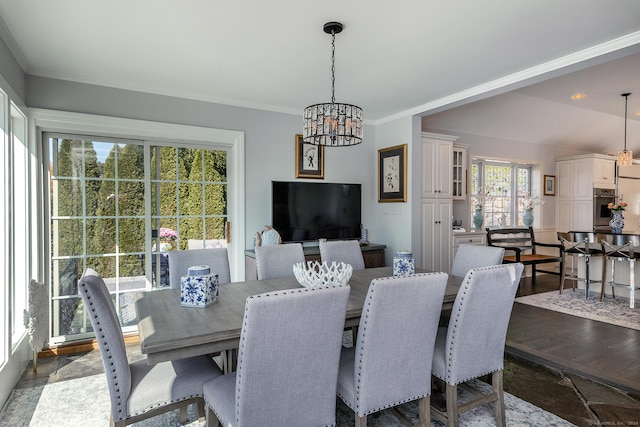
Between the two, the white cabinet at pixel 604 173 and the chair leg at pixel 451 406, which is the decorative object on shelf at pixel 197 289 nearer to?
the chair leg at pixel 451 406

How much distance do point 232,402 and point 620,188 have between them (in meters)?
8.50

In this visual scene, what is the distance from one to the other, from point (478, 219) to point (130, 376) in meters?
5.37

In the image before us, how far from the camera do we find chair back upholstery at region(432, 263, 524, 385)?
187cm

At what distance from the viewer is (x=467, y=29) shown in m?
2.45

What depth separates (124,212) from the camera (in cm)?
369

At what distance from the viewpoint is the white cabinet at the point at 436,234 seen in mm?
4668

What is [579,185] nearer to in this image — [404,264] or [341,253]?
[341,253]

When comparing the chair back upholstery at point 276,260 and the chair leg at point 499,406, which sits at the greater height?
the chair back upholstery at point 276,260

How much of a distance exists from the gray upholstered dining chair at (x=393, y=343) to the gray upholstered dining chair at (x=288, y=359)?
6.8 inches

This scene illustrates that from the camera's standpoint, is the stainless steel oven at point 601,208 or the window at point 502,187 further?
the stainless steel oven at point 601,208

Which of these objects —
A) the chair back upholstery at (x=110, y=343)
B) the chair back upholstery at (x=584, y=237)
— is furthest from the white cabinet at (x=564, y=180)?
the chair back upholstery at (x=110, y=343)

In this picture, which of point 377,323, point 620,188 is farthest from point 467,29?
point 620,188

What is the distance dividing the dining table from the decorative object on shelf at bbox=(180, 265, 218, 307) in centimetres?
3

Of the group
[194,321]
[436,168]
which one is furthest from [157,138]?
[436,168]
